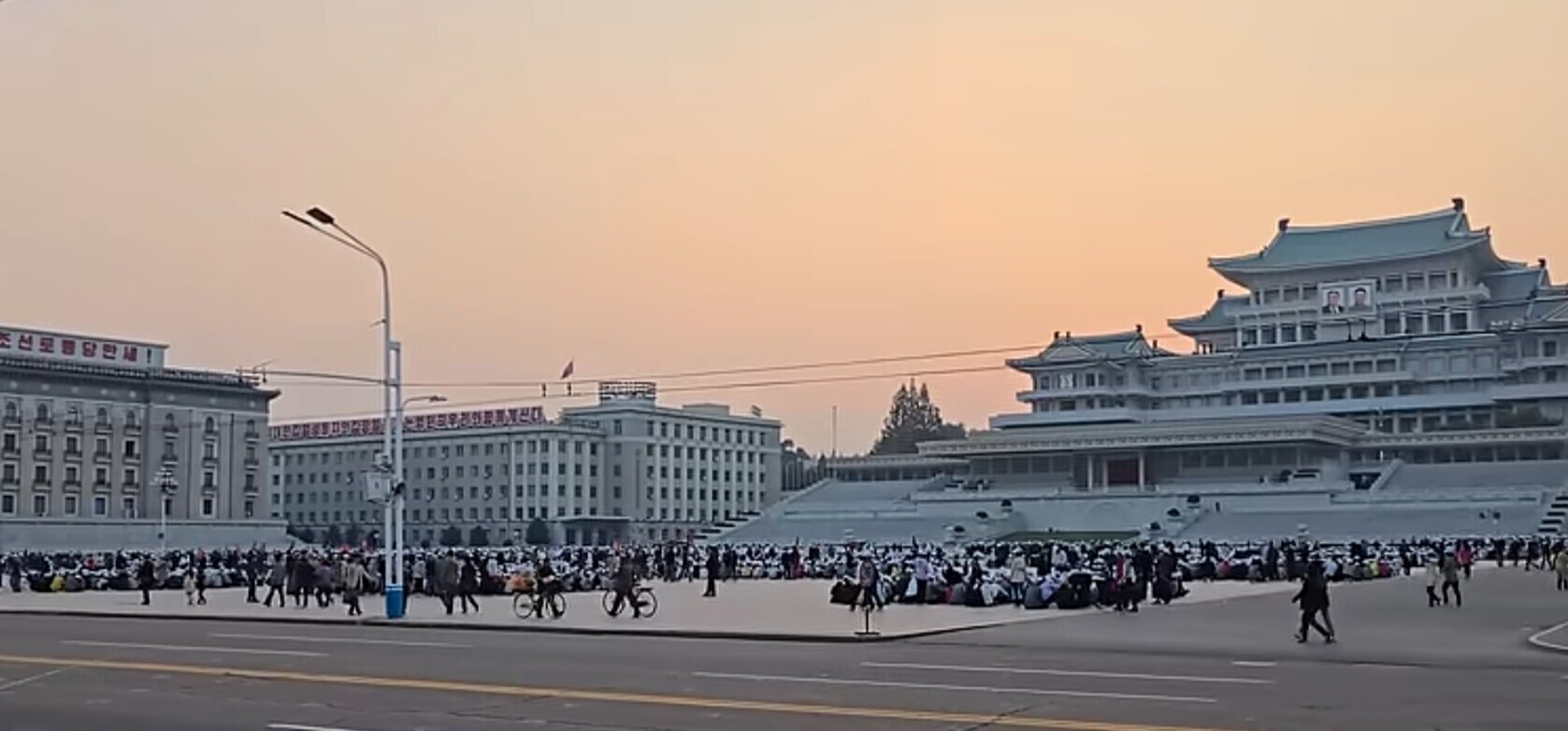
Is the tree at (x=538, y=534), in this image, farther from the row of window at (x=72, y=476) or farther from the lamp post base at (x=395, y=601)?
the lamp post base at (x=395, y=601)

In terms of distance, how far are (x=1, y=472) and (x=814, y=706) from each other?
10098 centimetres

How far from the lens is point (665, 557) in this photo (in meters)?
64.8

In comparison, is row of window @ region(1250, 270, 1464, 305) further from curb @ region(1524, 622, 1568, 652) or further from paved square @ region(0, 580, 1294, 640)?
curb @ region(1524, 622, 1568, 652)

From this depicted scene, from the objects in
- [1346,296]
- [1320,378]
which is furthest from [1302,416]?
[1346,296]

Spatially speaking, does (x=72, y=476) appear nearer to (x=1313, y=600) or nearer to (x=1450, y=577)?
(x=1450, y=577)

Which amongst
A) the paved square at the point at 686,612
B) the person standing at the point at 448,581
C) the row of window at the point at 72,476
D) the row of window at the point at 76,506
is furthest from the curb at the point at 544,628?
the row of window at the point at 72,476

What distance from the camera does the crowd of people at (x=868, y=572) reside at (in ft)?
126

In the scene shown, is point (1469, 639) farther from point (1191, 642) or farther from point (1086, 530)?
point (1086, 530)

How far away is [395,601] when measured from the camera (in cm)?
3522

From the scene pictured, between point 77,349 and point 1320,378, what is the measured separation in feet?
269

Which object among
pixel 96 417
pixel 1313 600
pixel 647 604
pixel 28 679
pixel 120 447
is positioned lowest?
pixel 28 679

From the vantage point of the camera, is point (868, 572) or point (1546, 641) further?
point (868, 572)

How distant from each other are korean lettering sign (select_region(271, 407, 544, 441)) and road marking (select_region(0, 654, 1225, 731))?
351ft

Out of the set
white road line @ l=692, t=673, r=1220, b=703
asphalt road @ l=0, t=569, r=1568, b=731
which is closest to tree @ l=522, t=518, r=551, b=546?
asphalt road @ l=0, t=569, r=1568, b=731
